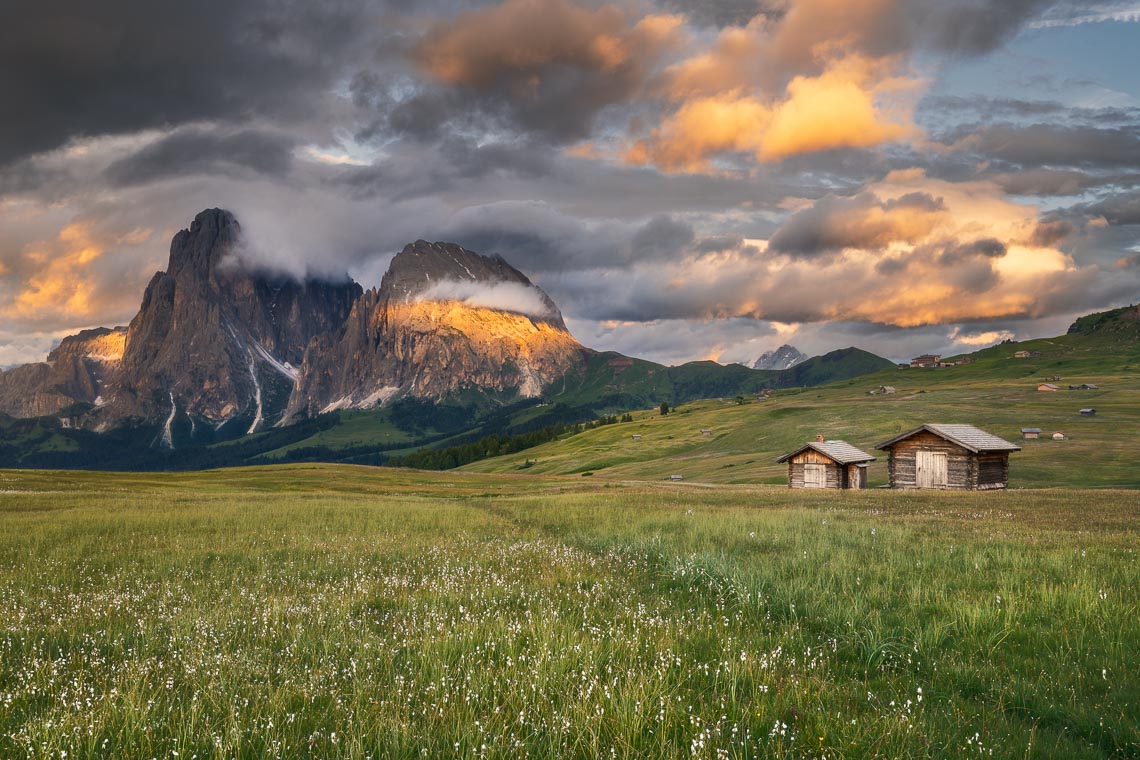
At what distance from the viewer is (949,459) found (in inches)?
2549

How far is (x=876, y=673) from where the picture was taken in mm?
7801

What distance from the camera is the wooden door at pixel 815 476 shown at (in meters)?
73.3

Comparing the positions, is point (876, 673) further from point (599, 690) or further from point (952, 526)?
point (952, 526)

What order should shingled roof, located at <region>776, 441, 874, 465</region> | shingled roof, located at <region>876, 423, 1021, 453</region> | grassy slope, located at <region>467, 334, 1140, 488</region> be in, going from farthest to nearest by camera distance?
grassy slope, located at <region>467, 334, 1140, 488</region> < shingled roof, located at <region>776, 441, 874, 465</region> < shingled roof, located at <region>876, 423, 1021, 453</region>

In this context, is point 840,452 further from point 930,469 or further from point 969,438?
point 969,438

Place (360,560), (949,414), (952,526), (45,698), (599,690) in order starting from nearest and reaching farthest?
1. (599,690)
2. (45,698)
3. (360,560)
4. (952,526)
5. (949,414)

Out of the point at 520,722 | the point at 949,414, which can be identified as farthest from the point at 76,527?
the point at 949,414

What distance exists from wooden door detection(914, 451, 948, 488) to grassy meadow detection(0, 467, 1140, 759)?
52904 mm

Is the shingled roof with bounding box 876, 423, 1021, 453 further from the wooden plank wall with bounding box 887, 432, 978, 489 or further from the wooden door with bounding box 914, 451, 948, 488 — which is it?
the wooden door with bounding box 914, 451, 948, 488

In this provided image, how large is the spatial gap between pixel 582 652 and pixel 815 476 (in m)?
74.6

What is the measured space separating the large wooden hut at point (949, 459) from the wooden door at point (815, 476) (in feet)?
23.5

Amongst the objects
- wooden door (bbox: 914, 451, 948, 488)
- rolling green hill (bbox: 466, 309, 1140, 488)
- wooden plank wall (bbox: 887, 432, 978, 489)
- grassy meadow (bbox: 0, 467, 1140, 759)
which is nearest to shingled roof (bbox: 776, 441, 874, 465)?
wooden plank wall (bbox: 887, 432, 978, 489)

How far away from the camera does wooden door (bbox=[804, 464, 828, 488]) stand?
73.3 metres

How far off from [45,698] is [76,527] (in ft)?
77.0
